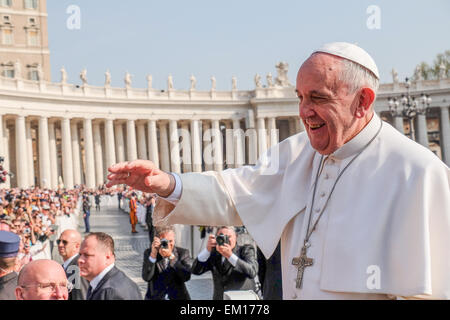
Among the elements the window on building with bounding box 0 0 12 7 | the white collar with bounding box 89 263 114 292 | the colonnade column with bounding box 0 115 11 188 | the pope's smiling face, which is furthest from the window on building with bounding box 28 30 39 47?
the pope's smiling face

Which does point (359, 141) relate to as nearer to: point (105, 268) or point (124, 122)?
point (105, 268)

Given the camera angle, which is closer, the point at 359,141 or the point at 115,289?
the point at 359,141

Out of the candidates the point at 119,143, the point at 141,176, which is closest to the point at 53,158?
the point at 119,143

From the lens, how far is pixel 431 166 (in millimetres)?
2590

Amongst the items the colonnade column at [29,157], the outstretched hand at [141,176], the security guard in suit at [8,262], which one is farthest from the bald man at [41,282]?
the colonnade column at [29,157]

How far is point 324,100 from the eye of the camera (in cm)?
270

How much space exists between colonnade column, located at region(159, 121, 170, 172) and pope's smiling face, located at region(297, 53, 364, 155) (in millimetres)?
62675

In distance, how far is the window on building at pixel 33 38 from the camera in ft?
223

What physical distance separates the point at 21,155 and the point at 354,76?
5347 centimetres

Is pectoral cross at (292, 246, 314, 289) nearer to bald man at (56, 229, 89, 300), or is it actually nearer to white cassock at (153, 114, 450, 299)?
white cassock at (153, 114, 450, 299)

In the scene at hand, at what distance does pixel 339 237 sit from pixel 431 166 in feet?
1.82

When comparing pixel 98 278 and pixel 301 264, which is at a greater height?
pixel 301 264

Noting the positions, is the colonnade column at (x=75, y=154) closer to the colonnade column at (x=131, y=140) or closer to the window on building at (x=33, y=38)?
the colonnade column at (x=131, y=140)

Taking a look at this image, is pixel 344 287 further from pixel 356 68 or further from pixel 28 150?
pixel 28 150
